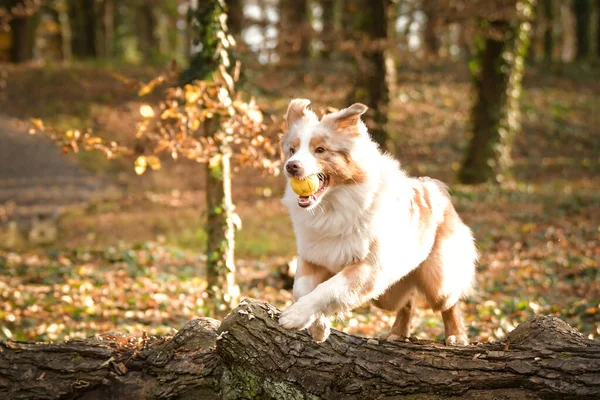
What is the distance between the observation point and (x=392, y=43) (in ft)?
46.3

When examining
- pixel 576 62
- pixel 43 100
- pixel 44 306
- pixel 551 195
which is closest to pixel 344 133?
pixel 44 306

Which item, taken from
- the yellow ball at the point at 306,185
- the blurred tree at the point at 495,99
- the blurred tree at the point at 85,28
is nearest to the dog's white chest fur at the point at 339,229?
the yellow ball at the point at 306,185

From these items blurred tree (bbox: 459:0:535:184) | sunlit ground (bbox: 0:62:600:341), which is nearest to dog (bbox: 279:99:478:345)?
sunlit ground (bbox: 0:62:600:341)

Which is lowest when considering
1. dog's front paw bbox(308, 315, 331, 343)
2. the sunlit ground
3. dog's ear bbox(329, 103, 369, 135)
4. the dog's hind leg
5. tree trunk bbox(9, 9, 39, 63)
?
the sunlit ground

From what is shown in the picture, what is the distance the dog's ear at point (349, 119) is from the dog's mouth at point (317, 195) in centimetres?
37

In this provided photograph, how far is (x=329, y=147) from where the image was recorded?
4648mm

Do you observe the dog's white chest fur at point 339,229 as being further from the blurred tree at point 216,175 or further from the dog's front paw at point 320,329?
the blurred tree at point 216,175

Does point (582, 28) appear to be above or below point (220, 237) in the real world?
above

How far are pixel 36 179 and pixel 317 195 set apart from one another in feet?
59.3

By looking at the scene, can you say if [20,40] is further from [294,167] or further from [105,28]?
[294,167]

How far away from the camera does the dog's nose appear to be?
4402 millimetres

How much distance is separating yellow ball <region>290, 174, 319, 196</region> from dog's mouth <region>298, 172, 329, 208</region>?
0.03 meters

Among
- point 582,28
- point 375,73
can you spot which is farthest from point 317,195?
point 582,28

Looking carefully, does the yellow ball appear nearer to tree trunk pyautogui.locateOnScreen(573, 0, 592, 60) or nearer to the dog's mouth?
the dog's mouth
